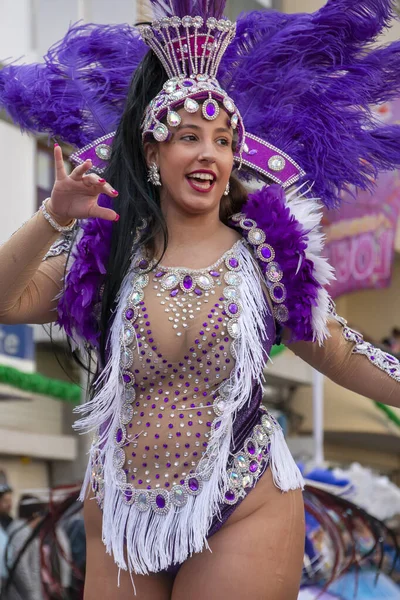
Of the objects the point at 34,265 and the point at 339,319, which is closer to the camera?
the point at 34,265

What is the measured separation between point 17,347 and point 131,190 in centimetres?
611

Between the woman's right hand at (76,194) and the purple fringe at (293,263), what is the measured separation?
0.51m

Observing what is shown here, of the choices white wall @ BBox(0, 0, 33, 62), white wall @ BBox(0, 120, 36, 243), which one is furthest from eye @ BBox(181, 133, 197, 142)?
white wall @ BBox(0, 0, 33, 62)

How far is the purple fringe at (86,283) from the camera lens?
3.06m

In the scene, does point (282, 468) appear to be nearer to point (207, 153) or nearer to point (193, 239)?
point (193, 239)

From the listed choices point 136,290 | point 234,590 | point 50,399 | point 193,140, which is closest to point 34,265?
point 136,290

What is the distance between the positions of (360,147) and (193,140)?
63 centimetres

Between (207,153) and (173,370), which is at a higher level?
(207,153)

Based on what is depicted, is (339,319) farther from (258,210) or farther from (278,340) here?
(258,210)

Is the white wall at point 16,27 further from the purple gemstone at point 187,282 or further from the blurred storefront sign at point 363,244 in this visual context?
the purple gemstone at point 187,282

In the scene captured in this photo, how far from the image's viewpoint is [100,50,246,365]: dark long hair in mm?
3084

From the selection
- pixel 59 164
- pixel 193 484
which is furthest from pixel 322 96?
pixel 193 484

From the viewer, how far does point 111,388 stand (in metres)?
2.97

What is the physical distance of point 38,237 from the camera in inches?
113
